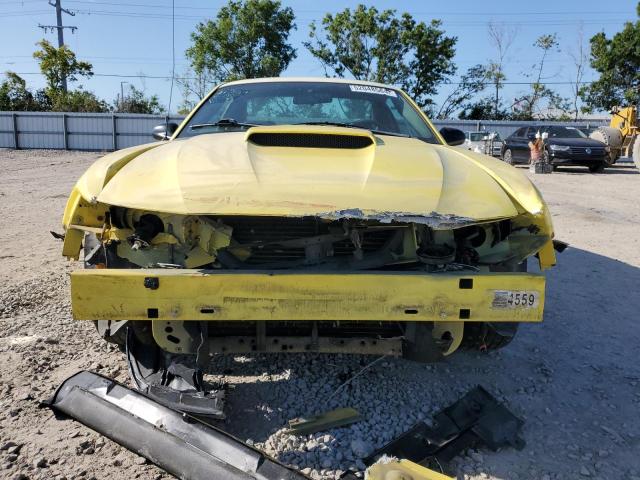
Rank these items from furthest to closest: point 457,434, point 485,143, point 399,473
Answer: point 485,143
point 457,434
point 399,473

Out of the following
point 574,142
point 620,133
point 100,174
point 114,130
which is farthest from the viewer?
point 114,130

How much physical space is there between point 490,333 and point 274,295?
4.06ft

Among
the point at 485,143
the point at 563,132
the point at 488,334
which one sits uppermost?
the point at 563,132

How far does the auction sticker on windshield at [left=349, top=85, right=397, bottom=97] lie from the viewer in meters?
3.85

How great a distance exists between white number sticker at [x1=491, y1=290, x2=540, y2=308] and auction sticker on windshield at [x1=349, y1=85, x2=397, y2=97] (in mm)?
2145

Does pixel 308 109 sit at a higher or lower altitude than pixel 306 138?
higher

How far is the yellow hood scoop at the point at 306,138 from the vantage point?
2676 millimetres

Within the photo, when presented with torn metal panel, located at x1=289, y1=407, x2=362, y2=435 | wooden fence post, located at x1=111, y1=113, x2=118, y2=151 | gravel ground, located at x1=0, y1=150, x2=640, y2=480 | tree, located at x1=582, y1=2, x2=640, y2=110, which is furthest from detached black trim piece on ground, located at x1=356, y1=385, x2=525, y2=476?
tree, located at x1=582, y1=2, x2=640, y2=110

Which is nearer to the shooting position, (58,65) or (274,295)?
(274,295)

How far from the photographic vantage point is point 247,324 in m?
2.56

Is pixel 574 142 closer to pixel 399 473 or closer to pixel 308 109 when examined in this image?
pixel 308 109

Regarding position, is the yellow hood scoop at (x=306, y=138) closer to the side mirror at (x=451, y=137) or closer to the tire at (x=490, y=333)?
the tire at (x=490, y=333)

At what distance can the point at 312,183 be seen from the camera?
2.22 m

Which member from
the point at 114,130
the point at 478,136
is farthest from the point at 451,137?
the point at 114,130
